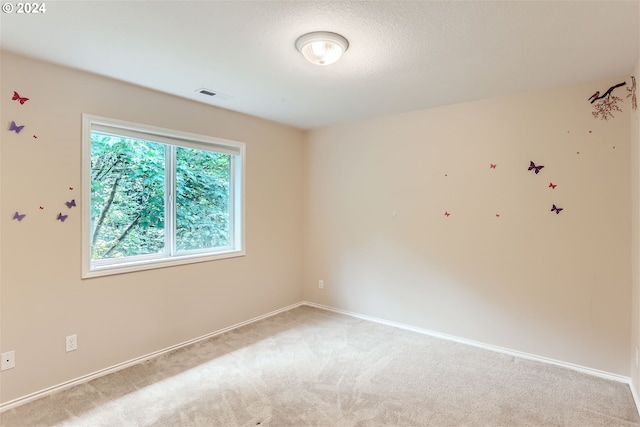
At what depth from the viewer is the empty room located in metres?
2.00

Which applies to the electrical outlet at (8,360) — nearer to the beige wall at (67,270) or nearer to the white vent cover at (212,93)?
the beige wall at (67,270)

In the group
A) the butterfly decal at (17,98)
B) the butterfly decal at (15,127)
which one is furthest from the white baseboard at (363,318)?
the butterfly decal at (17,98)

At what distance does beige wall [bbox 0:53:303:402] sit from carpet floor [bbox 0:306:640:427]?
0.24 m

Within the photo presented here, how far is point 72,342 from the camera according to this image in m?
2.44

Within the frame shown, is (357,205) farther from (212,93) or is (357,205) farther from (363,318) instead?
(212,93)

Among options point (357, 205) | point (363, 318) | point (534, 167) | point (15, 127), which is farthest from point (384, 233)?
point (15, 127)

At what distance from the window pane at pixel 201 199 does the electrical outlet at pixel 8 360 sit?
1.37 m

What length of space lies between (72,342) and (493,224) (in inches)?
142

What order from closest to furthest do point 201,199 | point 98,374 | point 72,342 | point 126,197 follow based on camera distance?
point 72,342, point 98,374, point 126,197, point 201,199

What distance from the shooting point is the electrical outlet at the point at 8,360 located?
215 cm

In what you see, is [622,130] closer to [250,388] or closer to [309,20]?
[309,20]

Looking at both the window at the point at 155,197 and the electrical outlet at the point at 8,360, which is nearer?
the electrical outlet at the point at 8,360

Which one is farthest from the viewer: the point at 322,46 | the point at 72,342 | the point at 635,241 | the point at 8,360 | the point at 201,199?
the point at 201,199

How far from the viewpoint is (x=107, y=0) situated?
1.63m
